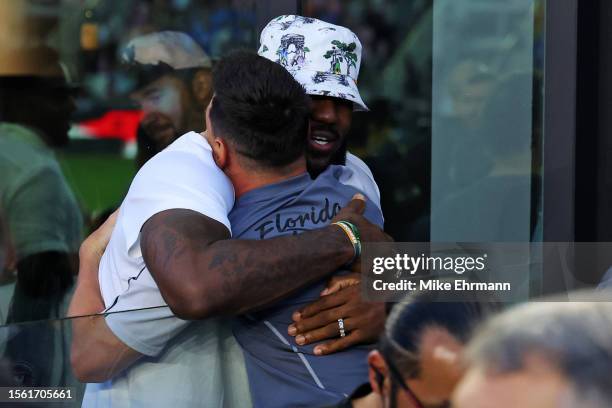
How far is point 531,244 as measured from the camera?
11.7 ft

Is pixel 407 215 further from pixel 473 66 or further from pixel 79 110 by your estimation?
pixel 79 110

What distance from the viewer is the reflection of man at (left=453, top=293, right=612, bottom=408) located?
217 cm

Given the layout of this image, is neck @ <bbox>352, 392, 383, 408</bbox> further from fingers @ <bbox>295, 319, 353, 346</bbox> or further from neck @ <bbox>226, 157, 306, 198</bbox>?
neck @ <bbox>226, 157, 306, 198</bbox>

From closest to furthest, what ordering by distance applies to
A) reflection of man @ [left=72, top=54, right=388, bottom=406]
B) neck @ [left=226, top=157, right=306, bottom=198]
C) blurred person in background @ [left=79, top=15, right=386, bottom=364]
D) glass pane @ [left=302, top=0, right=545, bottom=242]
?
reflection of man @ [left=72, top=54, right=388, bottom=406]
neck @ [left=226, top=157, right=306, bottom=198]
blurred person in background @ [left=79, top=15, right=386, bottom=364]
glass pane @ [left=302, top=0, right=545, bottom=242]

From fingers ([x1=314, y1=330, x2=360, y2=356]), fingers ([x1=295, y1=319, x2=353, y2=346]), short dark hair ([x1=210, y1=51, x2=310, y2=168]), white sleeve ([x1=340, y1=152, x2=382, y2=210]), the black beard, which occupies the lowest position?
fingers ([x1=314, y1=330, x2=360, y2=356])

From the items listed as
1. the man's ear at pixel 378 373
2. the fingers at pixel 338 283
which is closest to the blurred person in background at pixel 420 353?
the man's ear at pixel 378 373

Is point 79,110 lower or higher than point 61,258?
higher

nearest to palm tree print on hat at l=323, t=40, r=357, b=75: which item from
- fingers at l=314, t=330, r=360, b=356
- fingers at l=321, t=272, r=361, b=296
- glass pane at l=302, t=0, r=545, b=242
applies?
glass pane at l=302, t=0, r=545, b=242

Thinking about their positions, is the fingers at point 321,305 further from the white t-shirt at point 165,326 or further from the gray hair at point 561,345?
the gray hair at point 561,345

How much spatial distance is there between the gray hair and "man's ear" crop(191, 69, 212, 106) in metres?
1.80

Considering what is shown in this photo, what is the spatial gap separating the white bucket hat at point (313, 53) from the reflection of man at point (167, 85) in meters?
0.86

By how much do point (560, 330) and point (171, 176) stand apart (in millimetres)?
937

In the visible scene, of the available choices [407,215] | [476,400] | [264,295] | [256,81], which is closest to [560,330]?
[476,400]

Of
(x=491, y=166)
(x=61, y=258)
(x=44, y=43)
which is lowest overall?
(x=61, y=258)
